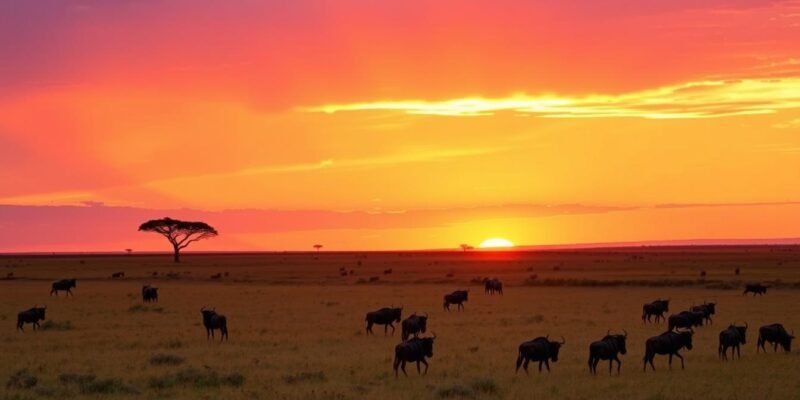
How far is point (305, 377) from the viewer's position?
24.0m

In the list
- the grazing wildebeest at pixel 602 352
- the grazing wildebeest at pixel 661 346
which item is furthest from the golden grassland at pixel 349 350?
the grazing wildebeest at pixel 661 346

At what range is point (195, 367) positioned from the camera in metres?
25.6

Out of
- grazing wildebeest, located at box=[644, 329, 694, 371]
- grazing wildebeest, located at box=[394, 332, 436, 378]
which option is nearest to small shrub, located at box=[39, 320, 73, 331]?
grazing wildebeest, located at box=[394, 332, 436, 378]

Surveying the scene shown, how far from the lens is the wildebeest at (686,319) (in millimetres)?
34375

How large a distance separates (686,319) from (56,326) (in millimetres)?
26248

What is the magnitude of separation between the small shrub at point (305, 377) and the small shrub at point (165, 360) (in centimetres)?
485

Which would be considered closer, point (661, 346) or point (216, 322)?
point (661, 346)

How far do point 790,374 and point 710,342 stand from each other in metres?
7.88

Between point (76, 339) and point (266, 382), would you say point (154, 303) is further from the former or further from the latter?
point (266, 382)

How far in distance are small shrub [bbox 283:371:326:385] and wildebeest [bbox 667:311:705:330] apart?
15295 mm

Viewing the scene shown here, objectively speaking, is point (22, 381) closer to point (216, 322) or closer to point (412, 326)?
point (216, 322)

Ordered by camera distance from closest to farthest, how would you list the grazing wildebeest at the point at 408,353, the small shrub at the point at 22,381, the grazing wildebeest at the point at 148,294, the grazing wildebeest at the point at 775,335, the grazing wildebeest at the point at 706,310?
the small shrub at the point at 22,381 → the grazing wildebeest at the point at 408,353 → the grazing wildebeest at the point at 775,335 → the grazing wildebeest at the point at 706,310 → the grazing wildebeest at the point at 148,294

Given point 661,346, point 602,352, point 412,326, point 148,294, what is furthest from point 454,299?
point 602,352

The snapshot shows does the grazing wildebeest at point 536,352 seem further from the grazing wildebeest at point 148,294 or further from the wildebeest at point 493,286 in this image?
the wildebeest at point 493,286
